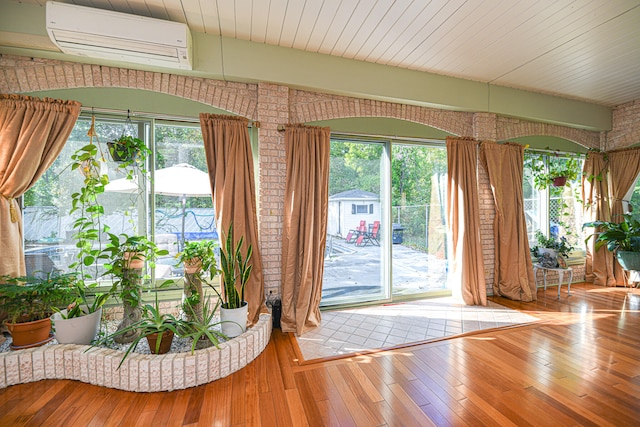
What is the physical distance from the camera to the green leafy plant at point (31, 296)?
2133mm

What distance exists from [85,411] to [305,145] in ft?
8.94

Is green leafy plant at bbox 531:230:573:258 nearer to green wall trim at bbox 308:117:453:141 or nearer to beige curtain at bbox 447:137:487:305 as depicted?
beige curtain at bbox 447:137:487:305

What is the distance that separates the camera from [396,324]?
3.09 m

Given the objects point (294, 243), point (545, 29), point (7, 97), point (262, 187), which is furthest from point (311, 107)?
point (7, 97)

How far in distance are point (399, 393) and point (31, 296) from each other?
295 cm

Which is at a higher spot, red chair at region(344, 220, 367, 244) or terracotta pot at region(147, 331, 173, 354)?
red chair at region(344, 220, 367, 244)

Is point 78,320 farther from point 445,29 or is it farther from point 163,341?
point 445,29

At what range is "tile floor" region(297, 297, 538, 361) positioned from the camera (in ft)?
8.69

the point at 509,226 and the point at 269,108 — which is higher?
the point at 269,108

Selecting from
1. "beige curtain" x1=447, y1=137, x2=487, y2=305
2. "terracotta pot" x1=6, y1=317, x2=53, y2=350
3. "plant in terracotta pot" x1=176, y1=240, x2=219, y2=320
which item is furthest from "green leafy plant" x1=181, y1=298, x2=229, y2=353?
"beige curtain" x1=447, y1=137, x2=487, y2=305

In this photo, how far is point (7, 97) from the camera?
2.37 meters

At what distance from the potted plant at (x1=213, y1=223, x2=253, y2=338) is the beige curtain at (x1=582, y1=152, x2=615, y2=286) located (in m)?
5.60

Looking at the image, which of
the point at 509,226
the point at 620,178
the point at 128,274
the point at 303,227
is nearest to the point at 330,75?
the point at 303,227

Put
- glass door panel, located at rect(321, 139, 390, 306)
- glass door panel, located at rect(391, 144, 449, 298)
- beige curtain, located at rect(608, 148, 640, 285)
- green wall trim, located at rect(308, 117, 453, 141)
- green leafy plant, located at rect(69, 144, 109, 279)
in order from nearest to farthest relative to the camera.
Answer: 1. green leafy plant, located at rect(69, 144, 109, 279)
2. green wall trim, located at rect(308, 117, 453, 141)
3. glass door panel, located at rect(321, 139, 390, 306)
4. glass door panel, located at rect(391, 144, 449, 298)
5. beige curtain, located at rect(608, 148, 640, 285)
